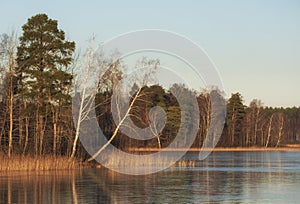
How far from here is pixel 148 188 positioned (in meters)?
25.2

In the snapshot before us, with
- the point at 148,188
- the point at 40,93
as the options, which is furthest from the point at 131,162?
the point at 148,188

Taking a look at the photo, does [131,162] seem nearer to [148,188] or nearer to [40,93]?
[40,93]

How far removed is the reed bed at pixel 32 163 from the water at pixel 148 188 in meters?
1.51

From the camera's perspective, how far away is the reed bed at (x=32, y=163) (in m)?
34.2

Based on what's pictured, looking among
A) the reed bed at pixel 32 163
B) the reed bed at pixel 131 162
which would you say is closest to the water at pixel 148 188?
the reed bed at pixel 32 163

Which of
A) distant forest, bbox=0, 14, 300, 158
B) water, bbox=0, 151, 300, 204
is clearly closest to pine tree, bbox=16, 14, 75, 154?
distant forest, bbox=0, 14, 300, 158

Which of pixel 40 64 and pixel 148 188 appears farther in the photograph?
pixel 40 64

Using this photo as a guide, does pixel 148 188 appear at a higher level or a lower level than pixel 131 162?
lower

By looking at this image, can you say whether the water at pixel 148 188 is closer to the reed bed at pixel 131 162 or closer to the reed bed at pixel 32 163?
the reed bed at pixel 32 163

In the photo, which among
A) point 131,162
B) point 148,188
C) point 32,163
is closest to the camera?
point 148,188

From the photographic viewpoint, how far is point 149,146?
2726 inches

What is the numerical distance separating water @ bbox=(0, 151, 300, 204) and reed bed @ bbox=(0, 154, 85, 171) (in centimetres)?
151

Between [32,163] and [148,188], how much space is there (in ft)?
39.5

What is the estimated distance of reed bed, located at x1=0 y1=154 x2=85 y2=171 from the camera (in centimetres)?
3419
